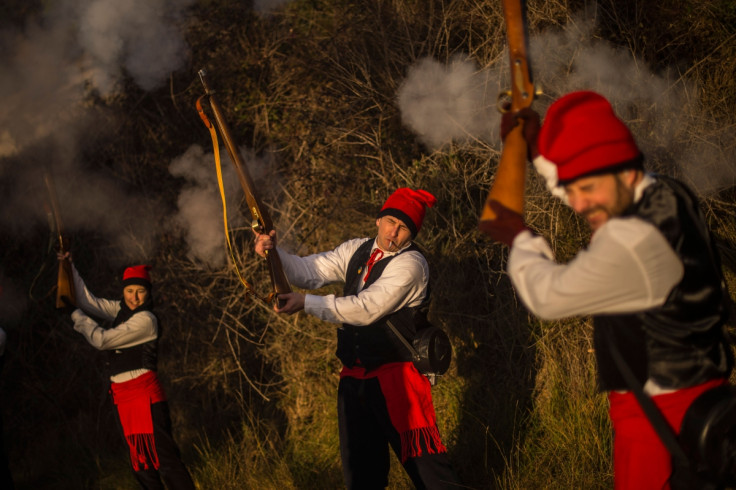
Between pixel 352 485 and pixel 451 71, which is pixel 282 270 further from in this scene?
pixel 451 71

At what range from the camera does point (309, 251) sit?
21.2 ft

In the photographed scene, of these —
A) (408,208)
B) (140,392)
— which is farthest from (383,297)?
(140,392)

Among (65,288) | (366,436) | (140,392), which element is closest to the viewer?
(366,436)

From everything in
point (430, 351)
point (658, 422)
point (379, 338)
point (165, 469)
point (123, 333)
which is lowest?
point (165, 469)

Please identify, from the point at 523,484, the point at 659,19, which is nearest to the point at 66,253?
→ the point at 523,484

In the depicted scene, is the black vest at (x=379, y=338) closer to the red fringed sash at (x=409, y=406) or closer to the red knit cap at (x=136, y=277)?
the red fringed sash at (x=409, y=406)

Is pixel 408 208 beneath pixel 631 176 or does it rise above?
above

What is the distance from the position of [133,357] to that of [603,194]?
3.94 metres

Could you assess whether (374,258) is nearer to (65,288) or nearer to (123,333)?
(123,333)

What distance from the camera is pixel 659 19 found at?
5371 millimetres

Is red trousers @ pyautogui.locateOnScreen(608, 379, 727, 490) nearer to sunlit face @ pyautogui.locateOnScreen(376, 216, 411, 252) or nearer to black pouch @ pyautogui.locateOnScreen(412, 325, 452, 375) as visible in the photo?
black pouch @ pyautogui.locateOnScreen(412, 325, 452, 375)

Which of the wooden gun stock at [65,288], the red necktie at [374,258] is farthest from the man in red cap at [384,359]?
the wooden gun stock at [65,288]

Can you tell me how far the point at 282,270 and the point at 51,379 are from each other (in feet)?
16.5

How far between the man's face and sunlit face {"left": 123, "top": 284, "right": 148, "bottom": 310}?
155 inches
